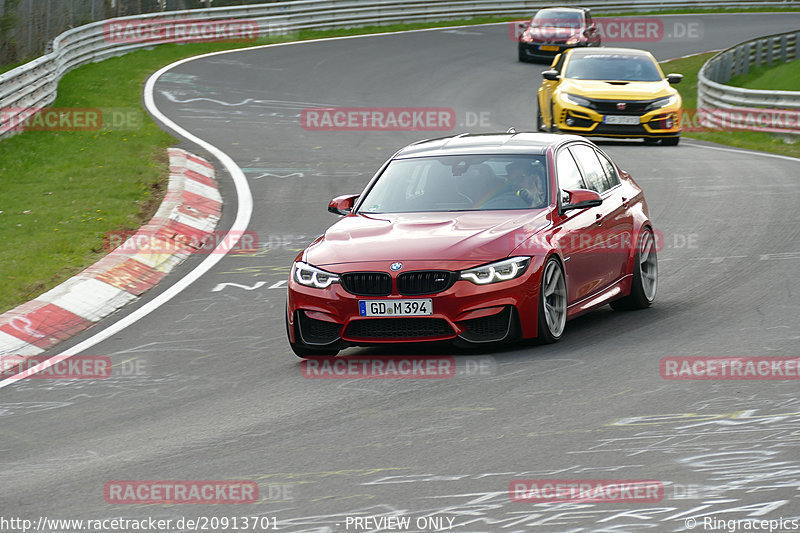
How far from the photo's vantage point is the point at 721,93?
2652 cm

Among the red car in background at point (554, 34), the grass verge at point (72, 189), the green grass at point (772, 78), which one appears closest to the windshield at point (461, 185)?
the grass verge at point (72, 189)

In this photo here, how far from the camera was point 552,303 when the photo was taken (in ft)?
30.3

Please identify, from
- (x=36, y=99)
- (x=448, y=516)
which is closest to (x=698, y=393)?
(x=448, y=516)

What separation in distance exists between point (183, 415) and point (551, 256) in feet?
9.43

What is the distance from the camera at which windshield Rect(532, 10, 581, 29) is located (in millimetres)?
39219

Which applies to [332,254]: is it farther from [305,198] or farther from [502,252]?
[305,198]

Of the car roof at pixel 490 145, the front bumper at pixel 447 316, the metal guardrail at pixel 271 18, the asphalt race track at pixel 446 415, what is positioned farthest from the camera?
the metal guardrail at pixel 271 18

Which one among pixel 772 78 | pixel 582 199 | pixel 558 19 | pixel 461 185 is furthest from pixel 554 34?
pixel 582 199

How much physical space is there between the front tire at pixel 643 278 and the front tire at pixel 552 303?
4.52 feet

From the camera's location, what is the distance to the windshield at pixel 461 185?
987 cm

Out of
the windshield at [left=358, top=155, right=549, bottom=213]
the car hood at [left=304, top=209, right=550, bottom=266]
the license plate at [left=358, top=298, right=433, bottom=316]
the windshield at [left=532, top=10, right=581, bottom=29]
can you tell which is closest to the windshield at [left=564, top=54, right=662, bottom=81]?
the windshield at [left=358, top=155, right=549, bottom=213]

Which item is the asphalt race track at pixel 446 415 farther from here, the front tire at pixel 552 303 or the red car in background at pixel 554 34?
the red car in background at pixel 554 34

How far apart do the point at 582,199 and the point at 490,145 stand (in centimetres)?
121

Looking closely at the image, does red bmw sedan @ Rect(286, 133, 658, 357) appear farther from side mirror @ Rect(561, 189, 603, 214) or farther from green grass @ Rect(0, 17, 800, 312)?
green grass @ Rect(0, 17, 800, 312)
